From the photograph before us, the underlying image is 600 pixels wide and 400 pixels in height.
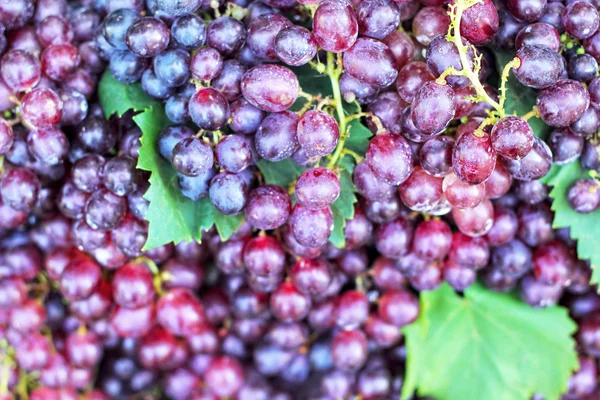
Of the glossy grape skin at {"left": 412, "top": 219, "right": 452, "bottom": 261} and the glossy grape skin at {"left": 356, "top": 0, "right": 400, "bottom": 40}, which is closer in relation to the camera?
the glossy grape skin at {"left": 356, "top": 0, "right": 400, "bottom": 40}

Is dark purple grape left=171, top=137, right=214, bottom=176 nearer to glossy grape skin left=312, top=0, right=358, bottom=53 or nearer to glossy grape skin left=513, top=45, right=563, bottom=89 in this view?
glossy grape skin left=312, top=0, right=358, bottom=53

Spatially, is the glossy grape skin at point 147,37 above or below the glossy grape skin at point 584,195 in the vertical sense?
above

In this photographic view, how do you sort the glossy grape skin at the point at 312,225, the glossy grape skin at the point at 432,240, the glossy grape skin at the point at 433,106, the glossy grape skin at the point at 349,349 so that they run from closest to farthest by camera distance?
the glossy grape skin at the point at 433,106, the glossy grape skin at the point at 312,225, the glossy grape skin at the point at 432,240, the glossy grape skin at the point at 349,349

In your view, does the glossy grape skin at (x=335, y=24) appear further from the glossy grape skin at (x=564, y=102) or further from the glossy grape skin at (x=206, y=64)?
the glossy grape skin at (x=564, y=102)

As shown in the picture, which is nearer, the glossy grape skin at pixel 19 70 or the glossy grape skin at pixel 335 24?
the glossy grape skin at pixel 335 24

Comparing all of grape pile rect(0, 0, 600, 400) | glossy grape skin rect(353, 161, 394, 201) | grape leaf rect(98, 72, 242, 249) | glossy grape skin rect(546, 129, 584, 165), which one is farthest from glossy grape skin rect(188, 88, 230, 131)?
glossy grape skin rect(546, 129, 584, 165)

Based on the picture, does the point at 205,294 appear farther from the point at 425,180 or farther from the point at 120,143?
the point at 425,180

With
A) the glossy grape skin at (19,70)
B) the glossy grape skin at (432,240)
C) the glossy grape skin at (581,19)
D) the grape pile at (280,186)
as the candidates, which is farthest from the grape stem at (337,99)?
the glossy grape skin at (19,70)
